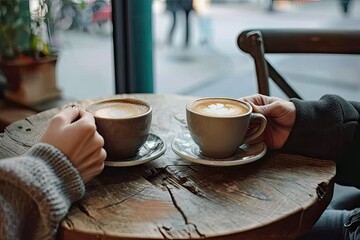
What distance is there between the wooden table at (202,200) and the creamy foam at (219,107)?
0.38 ft

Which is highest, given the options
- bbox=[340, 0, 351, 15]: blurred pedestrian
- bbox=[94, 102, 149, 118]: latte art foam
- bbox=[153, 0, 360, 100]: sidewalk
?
bbox=[340, 0, 351, 15]: blurred pedestrian

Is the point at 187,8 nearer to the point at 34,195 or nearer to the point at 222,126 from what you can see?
the point at 222,126

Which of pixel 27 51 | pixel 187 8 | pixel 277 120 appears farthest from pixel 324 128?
pixel 187 8

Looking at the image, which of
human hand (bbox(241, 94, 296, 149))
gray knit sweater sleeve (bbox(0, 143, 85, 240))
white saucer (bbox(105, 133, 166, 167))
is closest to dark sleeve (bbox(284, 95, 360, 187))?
human hand (bbox(241, 94, 296, 149))

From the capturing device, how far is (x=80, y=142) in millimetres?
818

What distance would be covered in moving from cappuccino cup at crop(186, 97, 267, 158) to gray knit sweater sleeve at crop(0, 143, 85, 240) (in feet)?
0.92

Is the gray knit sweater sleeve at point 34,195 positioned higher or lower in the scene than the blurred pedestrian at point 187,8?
lower

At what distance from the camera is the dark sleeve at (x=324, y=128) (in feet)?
3.26

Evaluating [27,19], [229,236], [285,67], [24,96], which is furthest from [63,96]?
[229,236]

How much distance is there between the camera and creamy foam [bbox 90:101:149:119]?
93cm

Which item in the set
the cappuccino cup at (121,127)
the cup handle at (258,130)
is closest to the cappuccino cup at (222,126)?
the cup handle at (258,130)

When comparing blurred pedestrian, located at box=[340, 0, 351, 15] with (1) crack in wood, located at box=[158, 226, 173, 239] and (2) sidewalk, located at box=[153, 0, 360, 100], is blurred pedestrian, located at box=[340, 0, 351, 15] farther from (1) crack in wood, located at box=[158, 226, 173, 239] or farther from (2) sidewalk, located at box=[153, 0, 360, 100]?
(1) crack in wood, located at box=[158, 226, 173, 239]

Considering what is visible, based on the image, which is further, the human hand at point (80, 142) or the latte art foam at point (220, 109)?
the latte art foam at point (220, 109)

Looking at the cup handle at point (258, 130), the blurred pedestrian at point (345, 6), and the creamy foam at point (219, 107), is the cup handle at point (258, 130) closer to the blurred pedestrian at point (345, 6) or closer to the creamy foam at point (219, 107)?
the creamy foam at point (219, 107)
